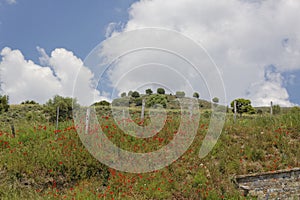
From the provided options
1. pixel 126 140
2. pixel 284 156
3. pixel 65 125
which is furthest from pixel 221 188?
pixel 65 125

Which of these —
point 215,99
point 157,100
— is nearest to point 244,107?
point 157,100

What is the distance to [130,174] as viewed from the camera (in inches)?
360

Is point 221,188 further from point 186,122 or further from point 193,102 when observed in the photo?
point 186,122

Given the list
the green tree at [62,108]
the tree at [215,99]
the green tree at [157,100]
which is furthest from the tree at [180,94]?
the green tree at [62,108]

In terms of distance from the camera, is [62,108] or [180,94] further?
[62,108]

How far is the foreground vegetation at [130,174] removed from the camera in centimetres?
826

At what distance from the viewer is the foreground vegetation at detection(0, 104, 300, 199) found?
8258 millimetres

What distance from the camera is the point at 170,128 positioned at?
12195 millimetres

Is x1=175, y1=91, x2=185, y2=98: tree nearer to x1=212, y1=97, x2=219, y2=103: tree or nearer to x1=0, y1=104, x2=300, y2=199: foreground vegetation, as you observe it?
x1=212, y1=97, x2=219, y2=103: tree

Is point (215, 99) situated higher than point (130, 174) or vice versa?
point (215, 99)

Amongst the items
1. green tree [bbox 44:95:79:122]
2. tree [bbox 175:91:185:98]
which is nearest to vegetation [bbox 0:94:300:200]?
tree [bbox 175:91:185:98]

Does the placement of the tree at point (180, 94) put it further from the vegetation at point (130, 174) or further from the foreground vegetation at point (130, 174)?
the foreground vegetation at point (130, 174)

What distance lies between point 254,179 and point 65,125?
803cm

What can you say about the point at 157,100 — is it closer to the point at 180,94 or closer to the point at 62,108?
the point at 180,94
